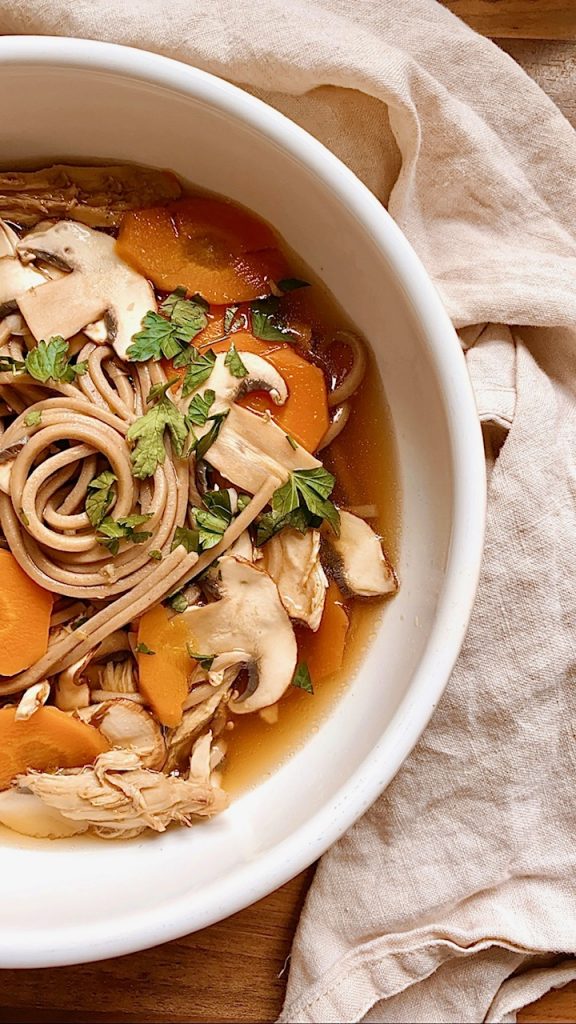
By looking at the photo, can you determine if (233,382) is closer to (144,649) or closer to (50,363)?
(50,363)

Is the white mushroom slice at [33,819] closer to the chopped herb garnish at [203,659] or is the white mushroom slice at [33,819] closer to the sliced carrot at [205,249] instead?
the chopped herb garnish at [203,659]

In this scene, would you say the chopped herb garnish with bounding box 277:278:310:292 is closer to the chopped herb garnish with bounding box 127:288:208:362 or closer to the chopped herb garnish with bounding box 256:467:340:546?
the chopped herb garnish with bounding box 127:288:208:362

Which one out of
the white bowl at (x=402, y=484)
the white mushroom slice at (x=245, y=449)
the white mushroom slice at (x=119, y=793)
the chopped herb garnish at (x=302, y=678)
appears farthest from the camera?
the chopped herb garnish at (x=302, y=678)

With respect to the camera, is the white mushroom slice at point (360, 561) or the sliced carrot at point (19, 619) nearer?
the sliced carrot at point (19, 619)

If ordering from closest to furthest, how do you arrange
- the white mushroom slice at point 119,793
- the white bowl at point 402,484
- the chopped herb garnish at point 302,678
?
the white bowl at point 402,484
the white mushroom slice at point 119,793
the chopped herb garnish at point 302,678

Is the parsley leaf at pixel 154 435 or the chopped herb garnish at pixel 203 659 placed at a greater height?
the parsley leaf at pixel 154 435

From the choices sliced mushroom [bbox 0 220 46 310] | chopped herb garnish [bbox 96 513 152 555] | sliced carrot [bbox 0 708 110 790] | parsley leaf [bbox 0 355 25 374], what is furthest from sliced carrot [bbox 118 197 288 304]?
sliced carrot [bbox 0 708 110 790]

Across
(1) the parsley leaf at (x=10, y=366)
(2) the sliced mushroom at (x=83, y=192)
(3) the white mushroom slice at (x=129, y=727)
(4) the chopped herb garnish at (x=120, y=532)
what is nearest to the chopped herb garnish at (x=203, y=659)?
(3) the white mushroom slice at (x=129, y=727)

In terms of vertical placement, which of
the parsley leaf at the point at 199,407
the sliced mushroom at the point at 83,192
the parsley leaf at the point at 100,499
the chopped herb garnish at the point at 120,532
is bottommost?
the chopped herb garnish at the point at 120,532
